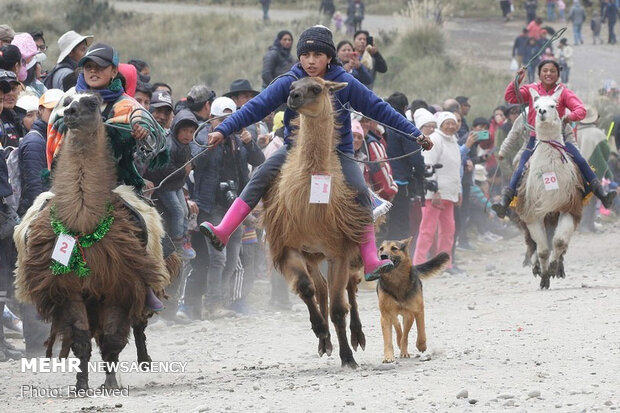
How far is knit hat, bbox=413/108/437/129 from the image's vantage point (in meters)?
16.0

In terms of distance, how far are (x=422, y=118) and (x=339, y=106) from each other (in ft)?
23.0

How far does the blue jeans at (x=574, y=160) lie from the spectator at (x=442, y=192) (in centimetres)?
203

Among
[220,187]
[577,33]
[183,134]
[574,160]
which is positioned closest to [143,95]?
[183,134]

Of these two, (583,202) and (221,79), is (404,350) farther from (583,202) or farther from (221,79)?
(221,79)

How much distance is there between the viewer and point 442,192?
16.0 meters

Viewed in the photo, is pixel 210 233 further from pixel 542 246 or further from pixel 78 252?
pixel 542 246

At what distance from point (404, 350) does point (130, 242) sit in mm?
2695

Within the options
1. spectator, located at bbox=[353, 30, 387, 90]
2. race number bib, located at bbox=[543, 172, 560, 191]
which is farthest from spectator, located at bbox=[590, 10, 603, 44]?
race number bib, located at bbox=[543, 172, 560, 191]

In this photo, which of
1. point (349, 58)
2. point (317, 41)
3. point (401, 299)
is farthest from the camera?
point (349, 58)

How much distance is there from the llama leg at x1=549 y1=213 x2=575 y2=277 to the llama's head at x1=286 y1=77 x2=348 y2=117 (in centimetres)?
565

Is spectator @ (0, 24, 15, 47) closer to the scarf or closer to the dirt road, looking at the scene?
the dirt road

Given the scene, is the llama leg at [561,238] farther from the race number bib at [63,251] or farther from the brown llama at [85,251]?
the race number bib at [63,251]

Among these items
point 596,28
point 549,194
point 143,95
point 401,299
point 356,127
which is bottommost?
point 401,299

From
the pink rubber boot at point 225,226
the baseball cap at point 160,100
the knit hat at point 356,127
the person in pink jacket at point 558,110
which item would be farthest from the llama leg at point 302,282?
the person in pink jacket at point 558,110
